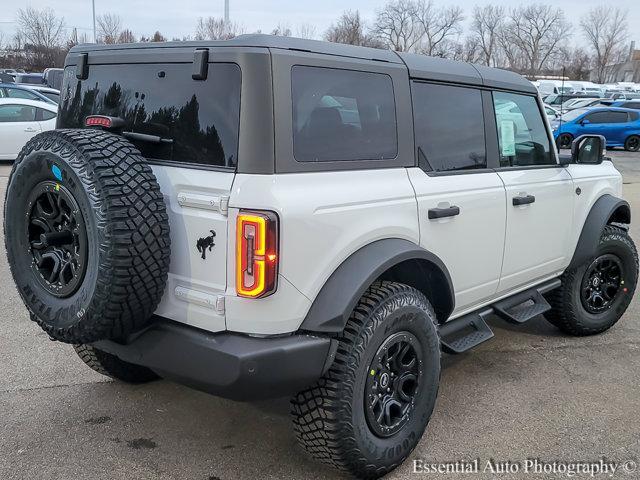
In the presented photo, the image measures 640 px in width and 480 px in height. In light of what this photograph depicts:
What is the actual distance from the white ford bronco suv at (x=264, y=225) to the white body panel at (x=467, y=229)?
0.06 ft

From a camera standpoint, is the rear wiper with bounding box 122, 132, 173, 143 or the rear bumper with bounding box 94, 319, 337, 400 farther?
the rear wiper with bounding box 122, 132, 173, 143

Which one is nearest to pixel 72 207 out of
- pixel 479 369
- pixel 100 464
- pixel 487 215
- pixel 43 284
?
pixel 43 284

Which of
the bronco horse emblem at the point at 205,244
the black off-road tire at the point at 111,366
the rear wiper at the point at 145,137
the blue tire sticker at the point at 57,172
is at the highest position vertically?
the rear wiper at the point at 145,137

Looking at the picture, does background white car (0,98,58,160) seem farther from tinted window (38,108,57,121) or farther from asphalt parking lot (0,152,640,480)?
asphalt parking lot (0,152,640,480)

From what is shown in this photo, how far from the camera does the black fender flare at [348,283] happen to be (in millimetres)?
2570

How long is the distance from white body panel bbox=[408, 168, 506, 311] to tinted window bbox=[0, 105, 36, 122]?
12.1 m

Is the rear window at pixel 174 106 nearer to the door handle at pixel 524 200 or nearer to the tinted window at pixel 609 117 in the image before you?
the door handle at pixel 524 200

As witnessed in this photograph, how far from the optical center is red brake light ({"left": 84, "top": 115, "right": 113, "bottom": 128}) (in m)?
2.88

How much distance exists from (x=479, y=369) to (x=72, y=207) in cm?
282

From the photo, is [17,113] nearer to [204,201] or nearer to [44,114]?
[44,114]

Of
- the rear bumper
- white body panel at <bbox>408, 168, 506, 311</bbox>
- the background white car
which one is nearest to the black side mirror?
white body panel at <bbox>408, 168, 506, 311</bbox>

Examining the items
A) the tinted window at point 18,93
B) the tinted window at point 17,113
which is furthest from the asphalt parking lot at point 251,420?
the tinted window at point 18,93

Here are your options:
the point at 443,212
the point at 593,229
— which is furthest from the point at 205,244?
the point at 593,229

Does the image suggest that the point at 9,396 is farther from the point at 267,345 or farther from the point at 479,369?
the point at 479,369
